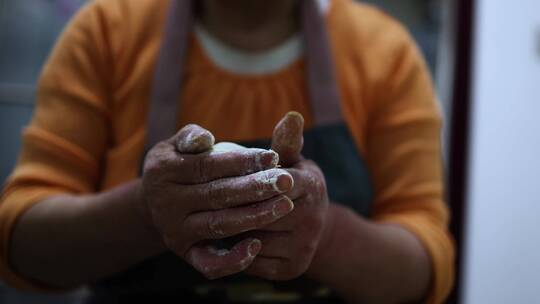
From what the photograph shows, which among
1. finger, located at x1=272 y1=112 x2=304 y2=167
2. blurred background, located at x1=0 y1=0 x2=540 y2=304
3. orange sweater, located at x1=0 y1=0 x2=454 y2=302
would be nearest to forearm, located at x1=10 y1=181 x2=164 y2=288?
orange sweater, located at x1=0 y1=0 x2=454 y2=302

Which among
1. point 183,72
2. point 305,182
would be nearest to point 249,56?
point 183,72

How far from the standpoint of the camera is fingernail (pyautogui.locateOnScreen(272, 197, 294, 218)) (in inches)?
10.7

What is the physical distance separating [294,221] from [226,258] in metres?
0.05

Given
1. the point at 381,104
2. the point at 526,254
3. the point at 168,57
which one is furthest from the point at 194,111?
the point at 526,254

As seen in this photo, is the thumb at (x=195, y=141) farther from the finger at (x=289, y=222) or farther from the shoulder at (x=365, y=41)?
the shoulder at (x=365, y=41)

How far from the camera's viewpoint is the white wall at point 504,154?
2.43ft

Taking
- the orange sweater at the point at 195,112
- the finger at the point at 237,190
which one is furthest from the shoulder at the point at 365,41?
the finger at the point at 237,190

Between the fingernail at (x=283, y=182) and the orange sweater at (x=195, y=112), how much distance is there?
0.34 ft

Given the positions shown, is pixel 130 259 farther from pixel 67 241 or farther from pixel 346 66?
pixel 346 66

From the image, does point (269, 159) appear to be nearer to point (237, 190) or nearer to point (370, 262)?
point (237, 190)

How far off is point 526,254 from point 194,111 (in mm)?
551

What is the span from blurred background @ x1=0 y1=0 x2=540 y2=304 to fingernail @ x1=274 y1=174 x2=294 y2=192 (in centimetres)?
46

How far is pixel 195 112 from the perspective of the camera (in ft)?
1.31

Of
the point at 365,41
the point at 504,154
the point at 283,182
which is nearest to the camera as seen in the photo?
the point at 283,182
